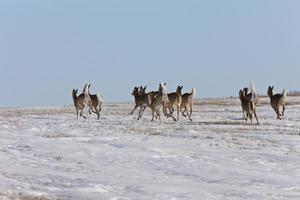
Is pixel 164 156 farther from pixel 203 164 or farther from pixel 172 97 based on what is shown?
pixel 172 97

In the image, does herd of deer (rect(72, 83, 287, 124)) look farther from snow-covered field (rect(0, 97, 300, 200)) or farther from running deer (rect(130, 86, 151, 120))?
snow-covered field (rect(0, 97, 300, 200))

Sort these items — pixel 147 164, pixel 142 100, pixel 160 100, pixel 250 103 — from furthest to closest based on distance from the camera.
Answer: pixel 142 100, pixel 160 100, pixel 250 103, pixel 147 164

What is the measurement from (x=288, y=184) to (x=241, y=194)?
1.60 metres

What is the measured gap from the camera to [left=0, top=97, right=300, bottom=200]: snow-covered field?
12.2m

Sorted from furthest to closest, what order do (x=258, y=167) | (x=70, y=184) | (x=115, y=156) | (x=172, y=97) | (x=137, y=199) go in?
(x=172, y=97) → (x=115, y=156) → (x=258, y=167) → (x=70, y=184) → (x=137, y=199)

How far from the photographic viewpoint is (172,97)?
1334 inches

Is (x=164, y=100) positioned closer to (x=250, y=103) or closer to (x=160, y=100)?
(x=160, y=100)

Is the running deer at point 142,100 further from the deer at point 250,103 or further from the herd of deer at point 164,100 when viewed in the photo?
the deer at point 250,103

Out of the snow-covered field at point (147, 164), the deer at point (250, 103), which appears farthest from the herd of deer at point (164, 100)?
the snow-covered field at point (147, 164)

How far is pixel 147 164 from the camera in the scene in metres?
15.7

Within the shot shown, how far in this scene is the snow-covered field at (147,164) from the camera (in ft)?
40.1

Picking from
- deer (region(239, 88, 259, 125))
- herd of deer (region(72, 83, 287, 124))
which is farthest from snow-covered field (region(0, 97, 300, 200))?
herd of deer (region(72, 83, 287, 124))

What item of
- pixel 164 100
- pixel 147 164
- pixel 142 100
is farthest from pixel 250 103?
pixel 147 164

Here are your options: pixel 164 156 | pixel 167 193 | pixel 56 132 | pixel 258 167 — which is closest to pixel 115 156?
pixel 164 156
